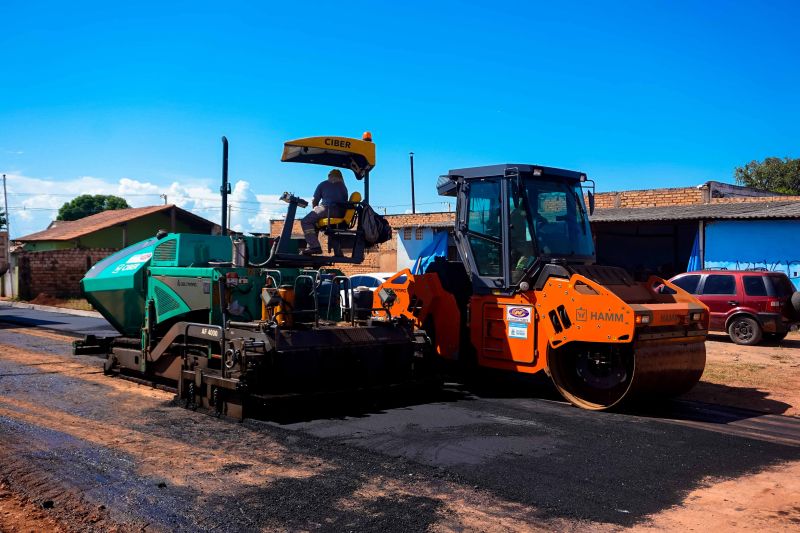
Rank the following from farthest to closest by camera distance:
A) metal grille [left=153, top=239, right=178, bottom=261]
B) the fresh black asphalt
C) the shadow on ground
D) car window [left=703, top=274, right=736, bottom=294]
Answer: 1. car window [left=703, top=274, right=736, bottom=294]
2. the shadow on ground
3. metal grille [left=153, top=239, right=178, bottom=261]
4. the fresh black asphalt

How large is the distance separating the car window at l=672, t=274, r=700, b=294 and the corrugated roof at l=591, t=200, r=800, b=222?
13.7 feet

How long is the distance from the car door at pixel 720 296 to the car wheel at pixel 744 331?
0.20 m

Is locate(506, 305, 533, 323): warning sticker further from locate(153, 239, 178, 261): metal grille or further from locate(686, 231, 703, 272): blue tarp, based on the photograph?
locate(686, 231, 703, 272): blue tarp

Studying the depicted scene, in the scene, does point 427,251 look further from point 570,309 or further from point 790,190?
point 790,190

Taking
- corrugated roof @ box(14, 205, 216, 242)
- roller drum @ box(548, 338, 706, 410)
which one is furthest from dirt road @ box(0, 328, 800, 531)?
corrugated roof @ box(14, 205, 216, 242)

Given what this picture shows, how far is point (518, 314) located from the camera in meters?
8.51

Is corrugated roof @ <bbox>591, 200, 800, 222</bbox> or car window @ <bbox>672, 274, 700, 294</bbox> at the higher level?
corrugated roof @ <bbox>591, 200, 800, 222</bbox>

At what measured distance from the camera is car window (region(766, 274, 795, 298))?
49.0ft

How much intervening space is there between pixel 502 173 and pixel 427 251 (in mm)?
7556

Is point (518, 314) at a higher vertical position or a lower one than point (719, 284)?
lower

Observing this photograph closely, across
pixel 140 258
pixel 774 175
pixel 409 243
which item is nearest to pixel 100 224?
pixel 409 243

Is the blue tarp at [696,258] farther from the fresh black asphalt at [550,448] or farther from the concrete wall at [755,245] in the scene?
the fresh black asphalt at [550,448]

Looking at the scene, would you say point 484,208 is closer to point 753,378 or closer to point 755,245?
point 753,378

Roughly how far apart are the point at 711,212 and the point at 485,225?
1415 centimetres
